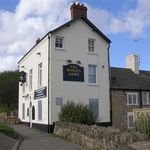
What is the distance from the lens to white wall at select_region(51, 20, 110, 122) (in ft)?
95.7

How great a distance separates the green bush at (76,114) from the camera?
26.1 metres

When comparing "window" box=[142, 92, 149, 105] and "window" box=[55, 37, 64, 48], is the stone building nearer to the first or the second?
"window" box=[142, 92, 149, 105]

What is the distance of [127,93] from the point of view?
32906 mm

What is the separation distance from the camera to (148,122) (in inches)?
708

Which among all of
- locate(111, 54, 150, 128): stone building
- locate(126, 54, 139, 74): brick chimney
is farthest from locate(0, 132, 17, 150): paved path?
locate(126, 54, 139, 74): brick chimney

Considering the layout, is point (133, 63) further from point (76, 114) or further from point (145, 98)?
point (76, 114)

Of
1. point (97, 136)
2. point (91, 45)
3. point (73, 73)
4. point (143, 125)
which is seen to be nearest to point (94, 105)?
point (73, 73)

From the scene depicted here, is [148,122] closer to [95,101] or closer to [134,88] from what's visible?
[95,101]

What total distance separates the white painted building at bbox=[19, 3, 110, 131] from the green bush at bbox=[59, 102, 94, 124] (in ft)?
6.33

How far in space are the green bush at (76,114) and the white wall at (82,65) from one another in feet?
6.34

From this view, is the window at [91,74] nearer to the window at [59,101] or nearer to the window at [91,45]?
the window at [91,45]

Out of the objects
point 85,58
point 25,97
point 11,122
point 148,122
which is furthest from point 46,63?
point 148,122

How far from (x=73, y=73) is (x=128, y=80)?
280 inches

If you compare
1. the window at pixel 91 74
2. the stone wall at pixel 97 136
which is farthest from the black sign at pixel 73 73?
the stone wall at pixel 97 136
